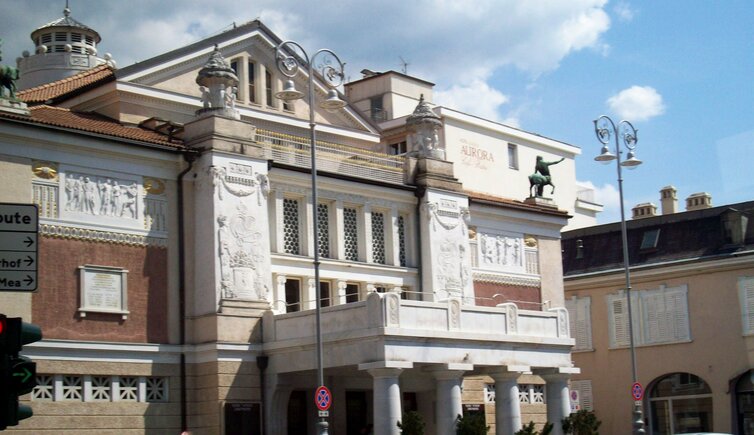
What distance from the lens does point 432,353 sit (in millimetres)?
35219

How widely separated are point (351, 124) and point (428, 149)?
4621 millimetres

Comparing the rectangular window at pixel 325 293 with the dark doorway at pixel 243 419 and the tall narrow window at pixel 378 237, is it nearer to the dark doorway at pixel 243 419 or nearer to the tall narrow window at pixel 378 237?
the tall narrow window at pixel 378 237

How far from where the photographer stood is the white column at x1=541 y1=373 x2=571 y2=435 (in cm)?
3956

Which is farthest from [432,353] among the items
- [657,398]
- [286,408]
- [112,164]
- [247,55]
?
[657,398]

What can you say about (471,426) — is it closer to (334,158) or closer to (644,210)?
(334,158)

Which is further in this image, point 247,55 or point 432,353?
point 247,55

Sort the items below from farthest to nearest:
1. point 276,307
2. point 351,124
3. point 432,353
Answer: point 351,124 → point 276,307 → point 432,353

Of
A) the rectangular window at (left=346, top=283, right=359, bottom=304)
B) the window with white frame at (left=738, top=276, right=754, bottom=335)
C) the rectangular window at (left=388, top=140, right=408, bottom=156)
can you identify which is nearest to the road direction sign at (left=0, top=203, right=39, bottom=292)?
the rectangular window at (left=346, top=283, right=359, bottom=304)

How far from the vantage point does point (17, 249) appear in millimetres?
14625

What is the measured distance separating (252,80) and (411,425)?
50.8ft

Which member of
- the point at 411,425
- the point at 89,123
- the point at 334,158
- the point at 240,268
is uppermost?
the point at 89,123

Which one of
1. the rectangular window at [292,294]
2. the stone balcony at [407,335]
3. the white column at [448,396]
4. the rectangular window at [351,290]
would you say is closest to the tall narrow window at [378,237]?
the rectangular window at [351,290]

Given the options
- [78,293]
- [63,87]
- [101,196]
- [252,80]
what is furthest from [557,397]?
[63,87]

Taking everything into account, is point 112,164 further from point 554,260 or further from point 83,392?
point 554,260
